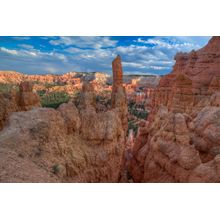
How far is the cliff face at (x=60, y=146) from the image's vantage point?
681 cm

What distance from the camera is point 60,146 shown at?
8.43 metres

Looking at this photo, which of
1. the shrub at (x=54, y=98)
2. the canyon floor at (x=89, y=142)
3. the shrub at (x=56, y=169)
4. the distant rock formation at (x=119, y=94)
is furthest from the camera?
the shrub at (x=54, y=98)

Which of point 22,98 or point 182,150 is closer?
point 182,150

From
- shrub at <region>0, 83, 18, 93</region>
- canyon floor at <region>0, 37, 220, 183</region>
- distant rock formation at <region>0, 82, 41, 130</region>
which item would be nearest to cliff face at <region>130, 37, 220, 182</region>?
A: canyon floor at <region>0, 37, 220, 183</region>

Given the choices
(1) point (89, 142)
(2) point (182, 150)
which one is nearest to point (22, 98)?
(1) point (89, 142)

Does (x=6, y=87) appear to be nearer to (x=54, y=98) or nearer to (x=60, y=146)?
(x=54, y=98)

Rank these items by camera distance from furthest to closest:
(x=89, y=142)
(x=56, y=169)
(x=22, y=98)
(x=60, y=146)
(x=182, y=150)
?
(x=22, y=98) < (x=89, y=142) < (x=182, y=150) < (x=60, y=146) < (x=56, y=169)

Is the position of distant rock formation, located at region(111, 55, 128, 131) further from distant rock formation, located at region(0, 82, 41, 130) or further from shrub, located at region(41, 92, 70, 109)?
distant rock formation, located at region(0, 82, 41, 130)

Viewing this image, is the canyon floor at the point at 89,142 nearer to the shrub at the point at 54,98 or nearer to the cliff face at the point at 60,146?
the cliff face at the point at 60,146

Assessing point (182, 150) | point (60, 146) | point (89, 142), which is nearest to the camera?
point (60, 146)

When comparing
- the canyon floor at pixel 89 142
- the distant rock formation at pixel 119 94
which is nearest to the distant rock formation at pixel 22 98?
the canyon floor at pixel 89 142

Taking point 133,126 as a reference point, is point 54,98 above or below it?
above
